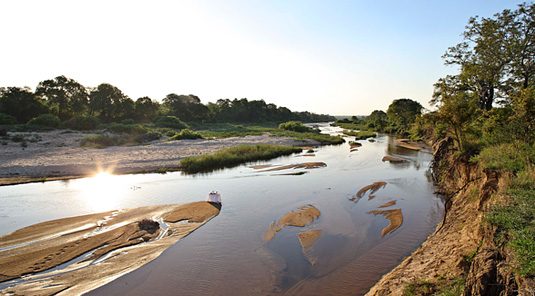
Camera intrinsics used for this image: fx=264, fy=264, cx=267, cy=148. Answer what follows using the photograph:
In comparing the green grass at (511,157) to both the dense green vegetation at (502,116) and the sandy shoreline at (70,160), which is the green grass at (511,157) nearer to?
the dense green vegetation at (502,116)

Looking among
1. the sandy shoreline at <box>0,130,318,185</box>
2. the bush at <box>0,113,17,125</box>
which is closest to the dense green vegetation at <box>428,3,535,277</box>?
the sandy shoreline at <box>0,130,318,185</box>

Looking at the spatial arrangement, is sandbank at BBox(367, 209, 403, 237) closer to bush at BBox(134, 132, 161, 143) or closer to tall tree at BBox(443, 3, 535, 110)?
tall tree at BBox(443, 3, 535, 110)

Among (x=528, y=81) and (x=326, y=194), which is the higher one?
(x=528, y=81)

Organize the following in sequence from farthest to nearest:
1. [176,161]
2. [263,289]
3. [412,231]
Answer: [176,161]
[412,231]
[263,289]

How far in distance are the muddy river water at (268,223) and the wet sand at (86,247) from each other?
0.64 metres

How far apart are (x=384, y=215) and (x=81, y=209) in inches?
644

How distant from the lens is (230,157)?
94.9 ft

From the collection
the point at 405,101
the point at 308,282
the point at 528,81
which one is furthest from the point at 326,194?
the point at 405,101

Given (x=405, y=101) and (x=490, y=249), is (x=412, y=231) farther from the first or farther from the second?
(x=405, y=101)

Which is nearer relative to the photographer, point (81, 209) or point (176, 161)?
point (81, 209)

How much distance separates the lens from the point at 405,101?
236 feet

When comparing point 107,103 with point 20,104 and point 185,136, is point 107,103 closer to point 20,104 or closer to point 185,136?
point 20,104

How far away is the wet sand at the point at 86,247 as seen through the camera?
26.5 feet

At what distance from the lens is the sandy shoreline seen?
72.7 ft
